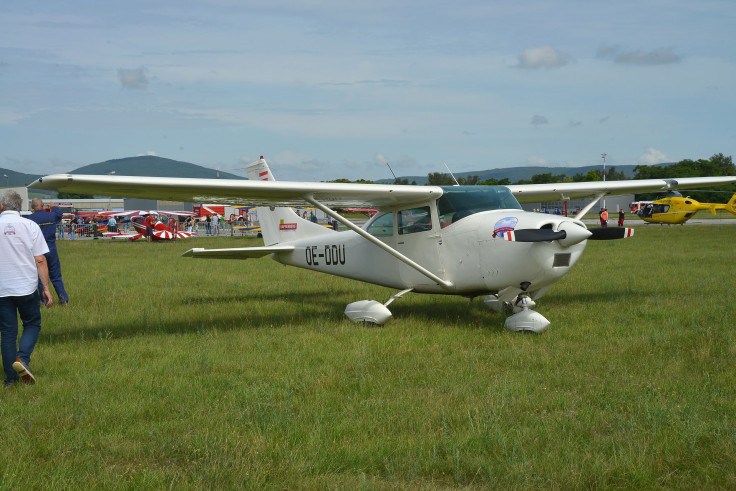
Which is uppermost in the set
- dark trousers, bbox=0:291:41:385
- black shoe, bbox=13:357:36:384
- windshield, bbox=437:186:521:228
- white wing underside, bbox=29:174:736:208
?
white wing underside, bbox=29:174:736:208

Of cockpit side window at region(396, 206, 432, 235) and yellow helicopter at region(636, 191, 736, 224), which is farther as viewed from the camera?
yellow helicopter at region(636, 191, 736, 224)

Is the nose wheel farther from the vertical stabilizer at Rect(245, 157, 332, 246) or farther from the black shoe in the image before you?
the black shoe

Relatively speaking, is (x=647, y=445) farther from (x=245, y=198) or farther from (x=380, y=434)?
(x=245, y=198)

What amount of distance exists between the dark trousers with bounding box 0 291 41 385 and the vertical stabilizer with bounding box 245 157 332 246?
6154 millimetres

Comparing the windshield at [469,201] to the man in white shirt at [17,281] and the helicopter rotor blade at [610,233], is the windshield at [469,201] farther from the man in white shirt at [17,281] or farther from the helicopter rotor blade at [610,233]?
the man in white shirt at [17,281]

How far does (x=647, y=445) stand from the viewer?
399 centimetres

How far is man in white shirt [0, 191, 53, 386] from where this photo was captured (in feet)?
18.7

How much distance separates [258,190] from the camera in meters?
8.42

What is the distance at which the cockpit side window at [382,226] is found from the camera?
1001 cm

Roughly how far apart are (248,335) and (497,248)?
11.7ft

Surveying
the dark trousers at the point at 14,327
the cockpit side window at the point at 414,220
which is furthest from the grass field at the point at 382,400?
the cockpit side window at the point at 414,220

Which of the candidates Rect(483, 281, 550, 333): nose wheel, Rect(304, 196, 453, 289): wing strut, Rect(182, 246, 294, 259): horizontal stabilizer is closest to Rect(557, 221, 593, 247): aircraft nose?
Rect(483, 281, 550, 333): nose wheel

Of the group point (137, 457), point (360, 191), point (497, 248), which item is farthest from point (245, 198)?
point (137, 457)

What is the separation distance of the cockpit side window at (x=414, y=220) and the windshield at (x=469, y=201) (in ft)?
0.83
